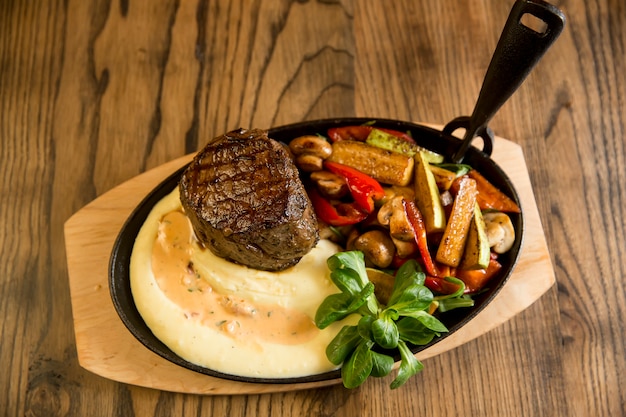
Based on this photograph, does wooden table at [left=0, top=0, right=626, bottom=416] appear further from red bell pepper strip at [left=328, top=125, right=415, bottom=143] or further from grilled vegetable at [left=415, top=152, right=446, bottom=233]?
grilled vegetable at [left=415, top=152, right=446, bottom=233]

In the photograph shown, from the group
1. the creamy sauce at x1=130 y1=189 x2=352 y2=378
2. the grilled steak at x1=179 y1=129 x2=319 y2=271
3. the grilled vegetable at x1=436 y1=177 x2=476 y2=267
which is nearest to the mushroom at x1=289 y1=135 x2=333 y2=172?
the grilled steak at x1=179 y1=129 x2=319 y2=271

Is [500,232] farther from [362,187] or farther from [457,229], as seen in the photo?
[362,187]

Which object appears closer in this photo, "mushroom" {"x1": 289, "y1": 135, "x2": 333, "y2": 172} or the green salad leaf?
the green salad leaf

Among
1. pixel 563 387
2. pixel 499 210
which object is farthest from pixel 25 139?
pixel 563 387

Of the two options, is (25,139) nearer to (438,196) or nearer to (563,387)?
(438,196)

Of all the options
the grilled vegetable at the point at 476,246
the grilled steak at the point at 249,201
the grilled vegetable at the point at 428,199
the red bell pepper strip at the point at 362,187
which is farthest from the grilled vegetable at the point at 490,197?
the grilled steak at the point at 249,201

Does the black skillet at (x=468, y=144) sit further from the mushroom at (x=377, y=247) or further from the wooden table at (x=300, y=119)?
the wooden table at (x=300, y=119)
